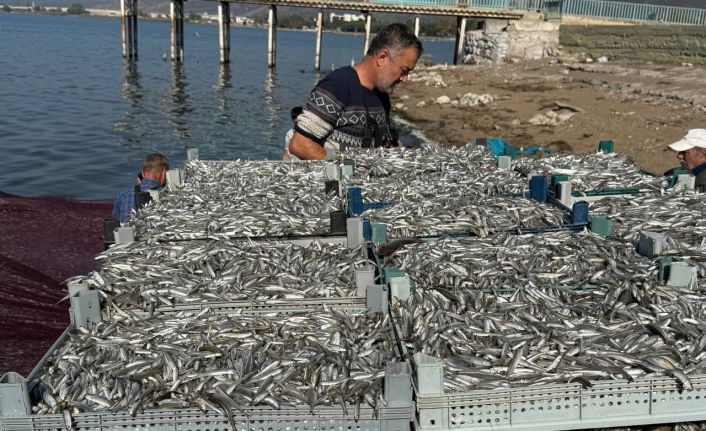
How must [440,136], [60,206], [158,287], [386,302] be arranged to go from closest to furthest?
[386,302] → [158,287] → [60,206] → [440,136]

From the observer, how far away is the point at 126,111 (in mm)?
32188

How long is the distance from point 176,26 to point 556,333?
167 ft

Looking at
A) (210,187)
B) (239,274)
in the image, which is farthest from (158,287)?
(210,187)

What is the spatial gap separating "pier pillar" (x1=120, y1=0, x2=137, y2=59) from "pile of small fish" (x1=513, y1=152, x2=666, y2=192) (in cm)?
4583

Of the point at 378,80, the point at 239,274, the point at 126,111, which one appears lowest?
the point at 126,111

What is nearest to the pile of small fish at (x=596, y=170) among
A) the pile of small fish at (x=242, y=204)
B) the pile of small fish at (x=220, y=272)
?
the pile of small fish at (x=242, y=204)

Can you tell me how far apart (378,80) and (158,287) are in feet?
13.9

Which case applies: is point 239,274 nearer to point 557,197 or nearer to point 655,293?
point 655,293

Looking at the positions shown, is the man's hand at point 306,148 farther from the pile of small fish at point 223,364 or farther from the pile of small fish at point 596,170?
the pile of small fish at point 223,364

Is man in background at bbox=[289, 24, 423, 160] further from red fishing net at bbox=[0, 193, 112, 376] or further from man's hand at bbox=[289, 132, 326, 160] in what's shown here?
red fishing net at bbox=[0, 193, 112, 376]

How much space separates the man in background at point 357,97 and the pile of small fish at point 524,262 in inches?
110

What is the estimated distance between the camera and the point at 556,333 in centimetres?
439

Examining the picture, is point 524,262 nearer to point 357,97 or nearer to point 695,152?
point 357,97

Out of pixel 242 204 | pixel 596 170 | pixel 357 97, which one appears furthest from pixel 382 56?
pixel 596 170
